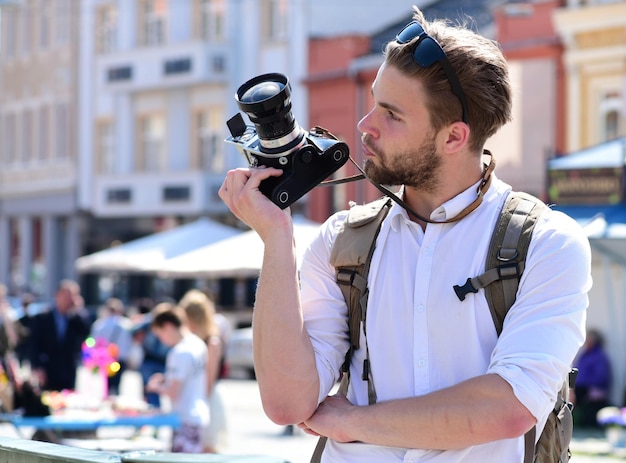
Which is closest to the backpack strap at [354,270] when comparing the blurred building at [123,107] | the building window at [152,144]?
the blurred building at [123,107]

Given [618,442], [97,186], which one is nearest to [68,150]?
[97,186]

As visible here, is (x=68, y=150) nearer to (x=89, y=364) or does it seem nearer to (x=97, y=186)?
(x=97, y=186)

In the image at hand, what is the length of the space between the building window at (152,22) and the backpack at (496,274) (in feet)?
119

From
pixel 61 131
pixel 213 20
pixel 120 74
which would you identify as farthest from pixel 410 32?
pixel 61 131

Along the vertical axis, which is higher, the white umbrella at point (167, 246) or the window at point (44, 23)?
the window at point (44, 23)

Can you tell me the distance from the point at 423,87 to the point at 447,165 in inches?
7.1

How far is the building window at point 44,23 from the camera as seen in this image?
148 ft

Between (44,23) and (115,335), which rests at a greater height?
(44,23)

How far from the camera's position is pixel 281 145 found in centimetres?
282

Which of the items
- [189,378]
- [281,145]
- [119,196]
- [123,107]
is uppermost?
[281,145]

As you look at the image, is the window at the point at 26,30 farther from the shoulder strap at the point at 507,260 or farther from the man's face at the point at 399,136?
the shoulder strap at the point at 507,260

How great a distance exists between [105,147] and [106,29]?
3.53 m

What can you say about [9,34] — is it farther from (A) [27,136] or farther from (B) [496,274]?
(B) [496,274]

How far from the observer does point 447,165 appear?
2891mm
